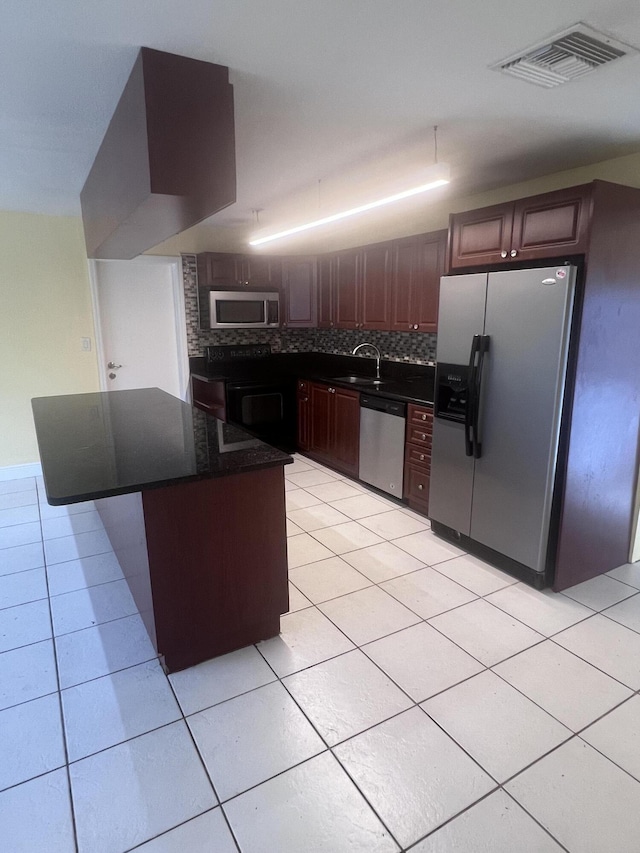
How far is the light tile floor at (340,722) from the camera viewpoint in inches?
59.0

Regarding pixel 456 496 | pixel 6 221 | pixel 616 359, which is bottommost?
pixel 456 496

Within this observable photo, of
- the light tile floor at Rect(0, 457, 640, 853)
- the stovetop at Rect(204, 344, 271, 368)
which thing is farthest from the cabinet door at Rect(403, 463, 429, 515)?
the stovetop at Rect(204, 344, 271, 368)

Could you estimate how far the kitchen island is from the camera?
→ 1.99 meters

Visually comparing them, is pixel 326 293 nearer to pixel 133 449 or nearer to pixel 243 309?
pixel 243 309

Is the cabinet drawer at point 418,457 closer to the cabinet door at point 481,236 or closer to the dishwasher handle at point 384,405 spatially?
the dishwasher handle at point 384,405

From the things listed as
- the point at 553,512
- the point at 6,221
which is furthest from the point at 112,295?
the point at 553,512

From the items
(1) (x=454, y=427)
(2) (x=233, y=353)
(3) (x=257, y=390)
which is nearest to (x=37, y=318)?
(2) (x=233, y=353)

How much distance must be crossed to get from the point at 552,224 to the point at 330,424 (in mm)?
2715

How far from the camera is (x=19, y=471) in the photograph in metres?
4.72

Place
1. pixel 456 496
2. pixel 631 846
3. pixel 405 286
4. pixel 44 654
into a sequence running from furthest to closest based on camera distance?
1. pixel 405 286
2. pixel 456 496
3. pixel 44 654
4. pixel 631 846

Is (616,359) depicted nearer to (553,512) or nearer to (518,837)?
(553,512)

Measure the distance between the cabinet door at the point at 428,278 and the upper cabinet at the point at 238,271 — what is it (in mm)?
1894

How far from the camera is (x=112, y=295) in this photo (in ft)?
16.2

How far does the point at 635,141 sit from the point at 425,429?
6.69 feet
